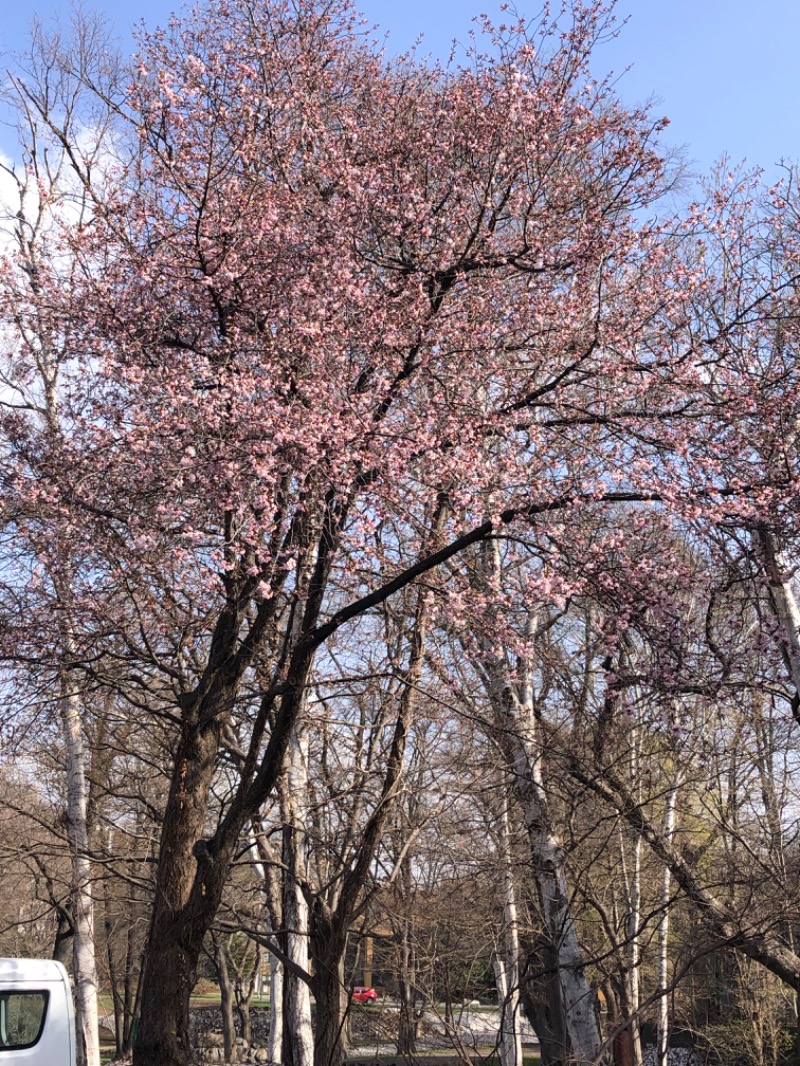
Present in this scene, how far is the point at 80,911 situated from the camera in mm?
11234

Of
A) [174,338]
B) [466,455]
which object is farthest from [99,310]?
[466,455]

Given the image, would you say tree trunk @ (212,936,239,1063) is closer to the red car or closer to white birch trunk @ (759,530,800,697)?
the red car

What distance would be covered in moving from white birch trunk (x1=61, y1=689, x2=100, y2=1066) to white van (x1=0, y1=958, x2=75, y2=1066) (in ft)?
3.12

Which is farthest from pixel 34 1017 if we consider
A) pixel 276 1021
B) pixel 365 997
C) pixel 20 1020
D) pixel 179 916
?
pixel 276 1021

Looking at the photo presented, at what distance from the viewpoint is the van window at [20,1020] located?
962cm

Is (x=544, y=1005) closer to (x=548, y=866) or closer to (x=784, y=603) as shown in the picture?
(x=548, y=866)

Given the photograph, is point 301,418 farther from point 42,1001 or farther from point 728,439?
point 42,1001

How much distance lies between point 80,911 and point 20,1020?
5.32ft

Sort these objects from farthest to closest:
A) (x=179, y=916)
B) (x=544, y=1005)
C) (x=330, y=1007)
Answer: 1. (x=544, y=1005)
2. (x=330, y=1007)
3. (x=179, y=916)

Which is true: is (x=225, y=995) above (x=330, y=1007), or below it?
below

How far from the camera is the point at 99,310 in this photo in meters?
7.14

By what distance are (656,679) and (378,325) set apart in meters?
3.16

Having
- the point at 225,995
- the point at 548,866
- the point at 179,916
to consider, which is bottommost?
the point at 225,995

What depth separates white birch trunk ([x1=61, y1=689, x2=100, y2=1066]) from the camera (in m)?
11.0
